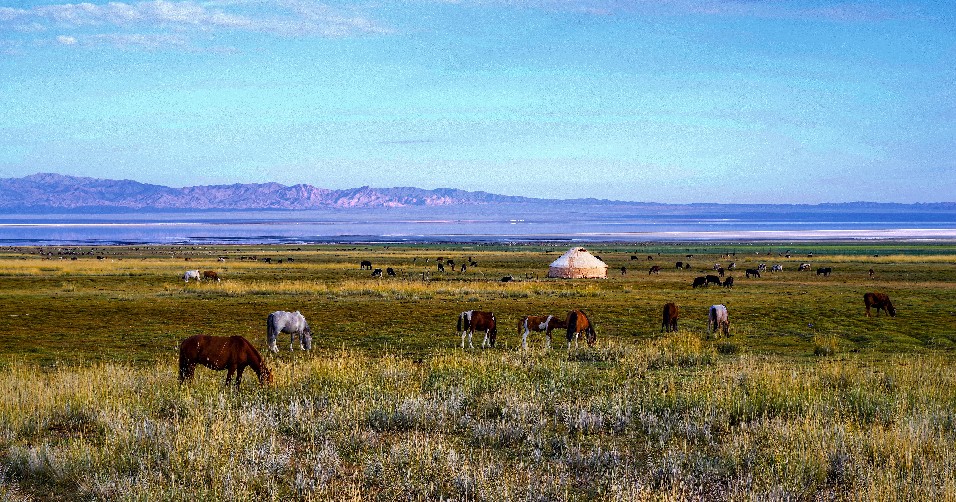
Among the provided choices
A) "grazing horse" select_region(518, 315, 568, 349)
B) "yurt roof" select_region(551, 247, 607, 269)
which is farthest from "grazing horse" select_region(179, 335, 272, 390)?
"yurt roof" select_region(551, 247, 607, 269)

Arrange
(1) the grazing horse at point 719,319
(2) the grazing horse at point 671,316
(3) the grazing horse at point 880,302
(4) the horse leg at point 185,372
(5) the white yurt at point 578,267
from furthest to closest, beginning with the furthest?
1. (5) the white yurt at point 578,267
2. (3) the grazing horse at point 880,302
3. (2) the grazing horse at point 671,316
4. (1) the grazing horse at point 719,319
5. (4) the horse leg at point 185,372

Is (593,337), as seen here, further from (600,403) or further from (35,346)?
(35,346)

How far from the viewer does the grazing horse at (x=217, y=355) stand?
1440cm

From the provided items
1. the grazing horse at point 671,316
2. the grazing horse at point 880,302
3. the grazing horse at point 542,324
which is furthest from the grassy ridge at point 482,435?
the grazing horse at point 880,302

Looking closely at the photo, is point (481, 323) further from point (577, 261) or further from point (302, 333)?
point (577, 261)

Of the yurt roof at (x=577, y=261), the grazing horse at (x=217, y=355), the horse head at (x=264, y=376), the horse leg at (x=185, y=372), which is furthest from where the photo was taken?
the yurt roof at (x=577, y=261)

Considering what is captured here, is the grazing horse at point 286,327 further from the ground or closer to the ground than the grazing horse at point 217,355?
closer to the ground

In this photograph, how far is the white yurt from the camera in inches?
2235

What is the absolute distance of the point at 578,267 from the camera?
57.0m

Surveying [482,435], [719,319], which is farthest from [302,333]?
[719,319]

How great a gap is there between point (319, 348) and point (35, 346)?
8.79 meters

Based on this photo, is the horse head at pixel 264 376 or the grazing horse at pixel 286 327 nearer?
the horse head at pixel 264 376

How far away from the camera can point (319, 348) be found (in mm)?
23328

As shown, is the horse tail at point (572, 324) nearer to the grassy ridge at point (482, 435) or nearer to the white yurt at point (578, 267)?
the grassy ridge at point (482, 435)
